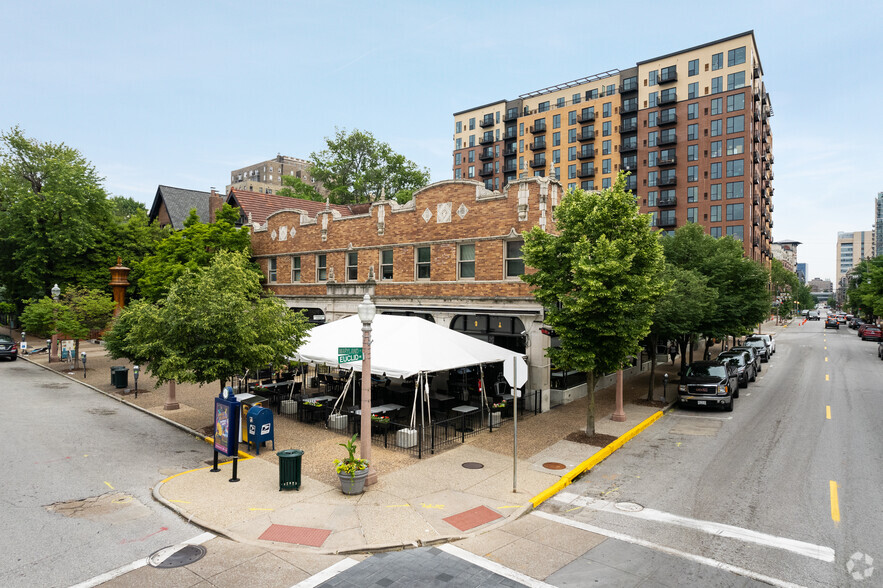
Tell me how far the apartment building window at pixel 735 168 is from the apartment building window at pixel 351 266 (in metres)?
54.2

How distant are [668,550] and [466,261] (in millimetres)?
14462

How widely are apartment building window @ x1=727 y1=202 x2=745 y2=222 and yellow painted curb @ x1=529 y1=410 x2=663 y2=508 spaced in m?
52.9

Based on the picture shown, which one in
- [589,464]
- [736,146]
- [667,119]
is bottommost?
[589,464]

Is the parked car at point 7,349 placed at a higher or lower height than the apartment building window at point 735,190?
lower

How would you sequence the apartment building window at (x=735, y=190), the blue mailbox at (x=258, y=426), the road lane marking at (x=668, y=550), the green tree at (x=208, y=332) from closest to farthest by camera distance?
the road lane marking at (x=668, y=550) < the blue mailbox at (x=258, y=426) < the green tree at (x=208, y=332) < the apartment building window at (x=735, y=190)

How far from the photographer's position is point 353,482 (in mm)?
10258

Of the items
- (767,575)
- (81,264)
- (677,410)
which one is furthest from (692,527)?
(81,264)

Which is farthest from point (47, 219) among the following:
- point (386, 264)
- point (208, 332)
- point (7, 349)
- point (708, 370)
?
point (708, 370)

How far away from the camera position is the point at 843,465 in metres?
12.3

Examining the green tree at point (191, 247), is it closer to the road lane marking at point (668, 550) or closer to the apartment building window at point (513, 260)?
the apartment building window at point (513, 260)

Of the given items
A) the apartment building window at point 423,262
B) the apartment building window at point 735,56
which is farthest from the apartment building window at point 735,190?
the apartment building window at point 423,262

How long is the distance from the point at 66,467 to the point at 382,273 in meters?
15.0

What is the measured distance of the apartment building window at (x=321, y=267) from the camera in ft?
90.9

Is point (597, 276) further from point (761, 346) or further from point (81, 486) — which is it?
point (761, 346)
